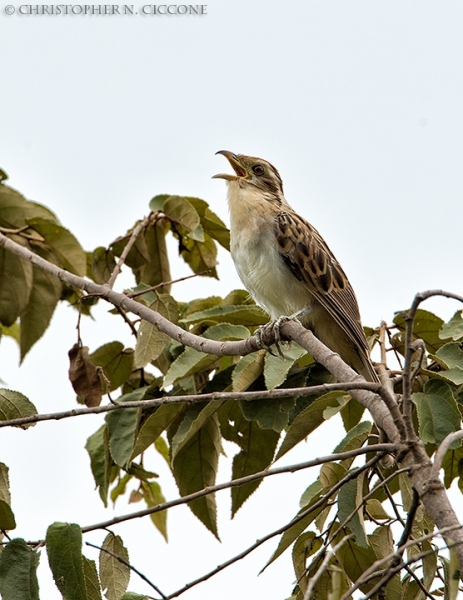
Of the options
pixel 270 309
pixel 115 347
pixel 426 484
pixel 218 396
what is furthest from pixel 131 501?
pixel 426 484

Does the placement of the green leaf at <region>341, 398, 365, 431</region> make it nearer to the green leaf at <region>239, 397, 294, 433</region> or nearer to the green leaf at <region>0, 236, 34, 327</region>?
the green leaf at <region>239, 397, 294, 433</region>

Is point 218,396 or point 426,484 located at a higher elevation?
point 218,396

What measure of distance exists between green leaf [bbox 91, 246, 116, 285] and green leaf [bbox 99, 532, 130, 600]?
2.15 metres

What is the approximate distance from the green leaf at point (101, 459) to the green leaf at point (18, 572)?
1.31 meters

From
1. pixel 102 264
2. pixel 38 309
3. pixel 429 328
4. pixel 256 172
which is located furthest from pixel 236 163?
pixel 429 328

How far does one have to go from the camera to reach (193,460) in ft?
12.4

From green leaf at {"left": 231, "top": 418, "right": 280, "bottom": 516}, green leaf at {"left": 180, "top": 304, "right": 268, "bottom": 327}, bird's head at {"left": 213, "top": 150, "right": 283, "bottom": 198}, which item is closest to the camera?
green leaf at {"left": 231, "top": 418, "right": 280, "bottom": 516}

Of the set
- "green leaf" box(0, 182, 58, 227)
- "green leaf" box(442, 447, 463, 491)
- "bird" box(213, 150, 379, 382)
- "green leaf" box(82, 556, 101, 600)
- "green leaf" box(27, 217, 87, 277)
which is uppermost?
"green leaf" box(0, 182, 58, 227)

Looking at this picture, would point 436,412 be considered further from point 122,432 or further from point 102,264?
point 102,264

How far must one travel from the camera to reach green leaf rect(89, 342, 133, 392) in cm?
448

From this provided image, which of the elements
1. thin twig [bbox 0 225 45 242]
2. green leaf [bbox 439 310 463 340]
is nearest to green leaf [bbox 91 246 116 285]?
thin twig [bbox 0 225 45 242]

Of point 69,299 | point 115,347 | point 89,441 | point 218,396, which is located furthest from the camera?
point 69,299

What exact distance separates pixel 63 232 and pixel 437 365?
2.19 m

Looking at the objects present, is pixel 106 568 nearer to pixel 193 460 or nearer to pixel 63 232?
pixel 193 460
